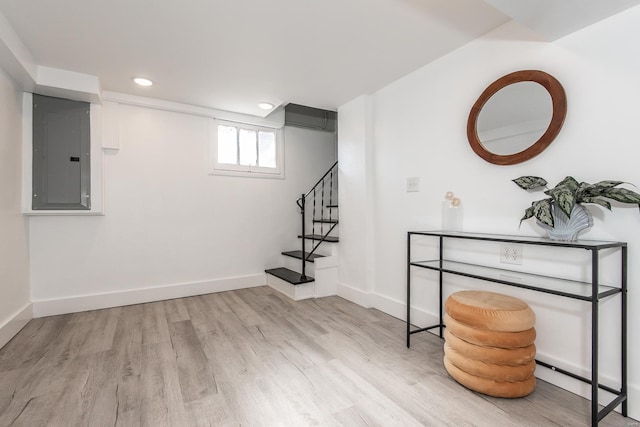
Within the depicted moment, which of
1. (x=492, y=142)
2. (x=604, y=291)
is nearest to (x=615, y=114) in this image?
(x=492, y=142)

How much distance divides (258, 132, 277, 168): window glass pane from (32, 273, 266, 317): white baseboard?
60.5 inches

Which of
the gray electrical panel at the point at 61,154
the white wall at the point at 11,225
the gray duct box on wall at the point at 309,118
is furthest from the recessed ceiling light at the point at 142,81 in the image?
the gray duct box on wall at the point at 309,118

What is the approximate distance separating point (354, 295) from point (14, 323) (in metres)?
3.02

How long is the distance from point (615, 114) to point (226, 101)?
3.28 m

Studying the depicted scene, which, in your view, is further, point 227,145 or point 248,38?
point 227,145

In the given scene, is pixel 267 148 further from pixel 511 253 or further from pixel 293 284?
pixel 511 253

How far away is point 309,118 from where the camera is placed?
4.26 metres

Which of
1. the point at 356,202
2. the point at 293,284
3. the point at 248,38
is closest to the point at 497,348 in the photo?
the point at 356,202

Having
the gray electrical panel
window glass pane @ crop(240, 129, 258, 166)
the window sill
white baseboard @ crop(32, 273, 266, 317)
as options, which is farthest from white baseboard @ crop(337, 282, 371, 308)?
the gray electrical panel

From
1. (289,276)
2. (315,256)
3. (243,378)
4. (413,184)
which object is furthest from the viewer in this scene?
(315,256)

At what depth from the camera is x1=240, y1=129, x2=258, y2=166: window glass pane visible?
13.1 ft

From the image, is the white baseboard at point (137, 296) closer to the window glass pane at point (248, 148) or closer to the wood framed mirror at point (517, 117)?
the window glass pane at point (248, 148)

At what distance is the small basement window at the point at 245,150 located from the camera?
149 inches

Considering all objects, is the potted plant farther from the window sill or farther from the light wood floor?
the window sill
